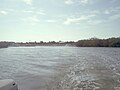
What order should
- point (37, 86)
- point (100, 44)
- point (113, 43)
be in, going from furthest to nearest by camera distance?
point (100, 44)
point (113, 43)
point (37, 86)

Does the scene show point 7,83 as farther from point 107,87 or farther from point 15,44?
point 15,44

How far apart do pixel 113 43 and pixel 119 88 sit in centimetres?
8323

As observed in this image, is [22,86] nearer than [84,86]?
No

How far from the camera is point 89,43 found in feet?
351

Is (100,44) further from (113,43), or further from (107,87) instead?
(107,87)

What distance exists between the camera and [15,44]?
177 metres

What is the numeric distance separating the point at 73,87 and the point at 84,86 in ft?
1.64

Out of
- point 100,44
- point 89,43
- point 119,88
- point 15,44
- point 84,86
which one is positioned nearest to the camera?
A: point 119,88

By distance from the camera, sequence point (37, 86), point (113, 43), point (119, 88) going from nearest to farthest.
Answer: point (119, 88) → point (37, 86) → point (113, 43)

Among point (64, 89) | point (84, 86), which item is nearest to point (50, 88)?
point (64, 89)

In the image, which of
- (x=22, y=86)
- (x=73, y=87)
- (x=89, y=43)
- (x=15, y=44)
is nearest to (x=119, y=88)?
(x=73, y=87)

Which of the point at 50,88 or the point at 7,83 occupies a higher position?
the point at 7,83

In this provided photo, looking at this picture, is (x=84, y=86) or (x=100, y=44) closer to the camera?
(x=84, y=86)

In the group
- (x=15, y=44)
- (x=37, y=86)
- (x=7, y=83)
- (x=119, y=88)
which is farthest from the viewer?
(x=15, y=44)
